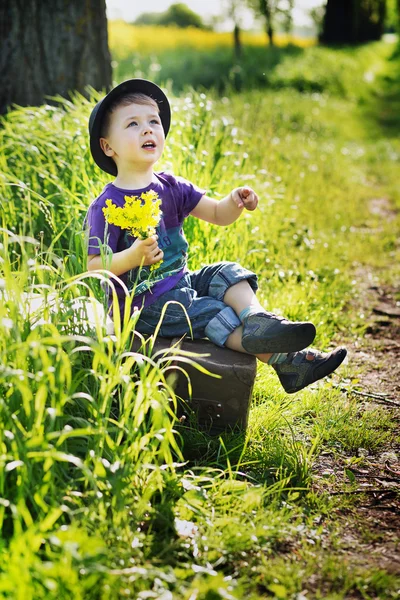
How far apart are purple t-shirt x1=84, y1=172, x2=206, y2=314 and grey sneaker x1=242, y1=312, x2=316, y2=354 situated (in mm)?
432

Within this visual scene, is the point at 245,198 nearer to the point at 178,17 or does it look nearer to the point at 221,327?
the point at 221,327

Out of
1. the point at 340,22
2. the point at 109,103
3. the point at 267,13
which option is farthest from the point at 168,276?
the point at 340,22

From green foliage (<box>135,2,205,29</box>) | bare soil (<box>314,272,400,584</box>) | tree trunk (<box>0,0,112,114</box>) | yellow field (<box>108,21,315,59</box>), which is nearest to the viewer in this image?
bare soil (<box>314,272,400,584</box>)

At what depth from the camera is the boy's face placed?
288cm

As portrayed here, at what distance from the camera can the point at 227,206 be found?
3.19m

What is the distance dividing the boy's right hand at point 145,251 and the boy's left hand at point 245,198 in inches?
22.6

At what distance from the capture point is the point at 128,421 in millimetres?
2250

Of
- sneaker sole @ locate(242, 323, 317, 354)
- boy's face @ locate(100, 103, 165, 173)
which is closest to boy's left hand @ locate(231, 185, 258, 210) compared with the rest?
boy's face @ locate(100, 103, 165, 173)

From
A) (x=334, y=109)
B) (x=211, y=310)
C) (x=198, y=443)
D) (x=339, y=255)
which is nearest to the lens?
(x=198, y=443)

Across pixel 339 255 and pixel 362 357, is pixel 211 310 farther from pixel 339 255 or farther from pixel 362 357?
pixel 339 255

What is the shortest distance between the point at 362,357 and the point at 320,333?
0.26m

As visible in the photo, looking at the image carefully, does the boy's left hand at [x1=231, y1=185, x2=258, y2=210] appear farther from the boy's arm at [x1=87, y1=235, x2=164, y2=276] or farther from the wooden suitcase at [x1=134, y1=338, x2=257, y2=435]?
the wooden suitcase at [x1=134, y1=338, x2=257, y2=435]

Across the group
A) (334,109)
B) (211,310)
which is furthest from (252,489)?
(334,109)

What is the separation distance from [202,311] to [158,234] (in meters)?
0.39
